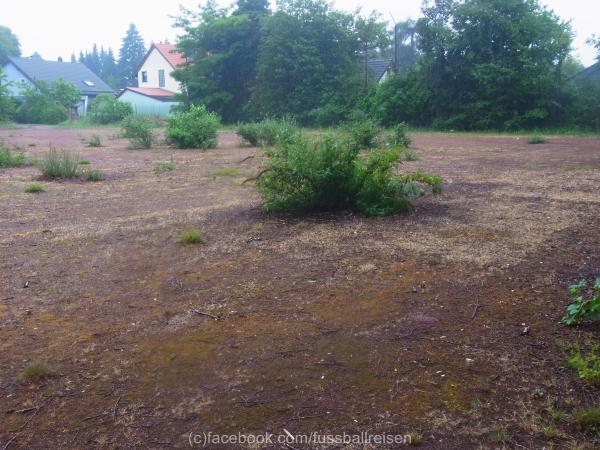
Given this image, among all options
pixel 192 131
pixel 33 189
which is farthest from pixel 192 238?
pixel 192 131

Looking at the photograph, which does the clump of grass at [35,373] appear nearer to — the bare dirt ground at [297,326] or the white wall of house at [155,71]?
the bare dirt ground at [297,326]

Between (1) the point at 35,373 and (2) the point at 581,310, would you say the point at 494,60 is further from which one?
(1) the point at 35,373

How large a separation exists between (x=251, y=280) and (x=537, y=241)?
2338 mm

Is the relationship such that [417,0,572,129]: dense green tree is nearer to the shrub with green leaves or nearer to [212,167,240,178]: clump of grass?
[212,167,240,178]: clump of grass

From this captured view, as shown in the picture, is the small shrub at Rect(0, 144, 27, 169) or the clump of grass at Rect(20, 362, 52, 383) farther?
the small shrub at Rect(0, 144, 27, 169)

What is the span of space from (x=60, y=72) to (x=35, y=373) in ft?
193

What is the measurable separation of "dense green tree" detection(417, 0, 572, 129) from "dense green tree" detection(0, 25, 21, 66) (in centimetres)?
6156

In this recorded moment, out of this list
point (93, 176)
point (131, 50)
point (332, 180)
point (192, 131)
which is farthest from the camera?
point (131, 50)

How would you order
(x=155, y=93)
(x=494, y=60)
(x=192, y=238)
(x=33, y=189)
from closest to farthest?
(x=192, y=238) < (x=33, y=189) < (x=494, y=60) < (x=155, y=93)

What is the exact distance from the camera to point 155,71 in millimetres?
49781

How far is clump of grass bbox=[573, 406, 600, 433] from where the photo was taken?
221 cm

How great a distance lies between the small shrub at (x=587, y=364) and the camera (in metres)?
2.52

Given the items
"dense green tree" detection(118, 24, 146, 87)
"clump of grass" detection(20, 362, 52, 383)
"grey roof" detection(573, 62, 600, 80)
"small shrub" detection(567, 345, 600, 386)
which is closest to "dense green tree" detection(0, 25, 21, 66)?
"dense green tree" detection(118, 24, 146, 87)

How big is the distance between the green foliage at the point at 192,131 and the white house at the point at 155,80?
27094mm
